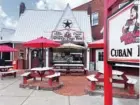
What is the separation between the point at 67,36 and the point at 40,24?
395 centimetres

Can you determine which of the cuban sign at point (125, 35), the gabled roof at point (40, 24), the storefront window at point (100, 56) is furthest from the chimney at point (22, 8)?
the cuban sign at point (125, 35)

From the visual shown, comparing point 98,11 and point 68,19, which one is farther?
point 98,11

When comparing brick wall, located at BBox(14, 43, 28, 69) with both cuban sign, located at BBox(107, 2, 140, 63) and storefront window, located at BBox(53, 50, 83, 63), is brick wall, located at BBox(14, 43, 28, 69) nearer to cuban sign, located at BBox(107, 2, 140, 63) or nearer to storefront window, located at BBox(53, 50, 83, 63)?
storefront window, located at BBox(53, 50, 83, 63)

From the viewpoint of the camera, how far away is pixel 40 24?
23781mm

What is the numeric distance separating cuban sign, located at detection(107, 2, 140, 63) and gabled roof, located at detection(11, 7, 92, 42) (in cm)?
1665

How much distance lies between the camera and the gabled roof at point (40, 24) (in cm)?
2269

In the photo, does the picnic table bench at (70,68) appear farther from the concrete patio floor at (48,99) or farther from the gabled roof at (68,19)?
the concrete patio floor at (48,99)

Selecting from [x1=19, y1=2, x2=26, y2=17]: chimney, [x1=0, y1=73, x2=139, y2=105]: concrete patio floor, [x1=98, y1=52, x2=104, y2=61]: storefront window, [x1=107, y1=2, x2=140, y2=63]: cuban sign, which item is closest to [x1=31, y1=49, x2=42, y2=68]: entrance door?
[x1=98, y1=52, x2=104, y2=61]: storefront window

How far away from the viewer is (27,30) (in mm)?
23188

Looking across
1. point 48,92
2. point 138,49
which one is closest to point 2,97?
point 48,92

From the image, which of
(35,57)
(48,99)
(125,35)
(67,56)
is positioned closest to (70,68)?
(67,56)

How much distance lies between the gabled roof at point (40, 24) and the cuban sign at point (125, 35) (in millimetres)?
16649

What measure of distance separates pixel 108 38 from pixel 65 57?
54.7 feet

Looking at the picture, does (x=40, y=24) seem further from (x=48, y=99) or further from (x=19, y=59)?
(x=48, y=99)
